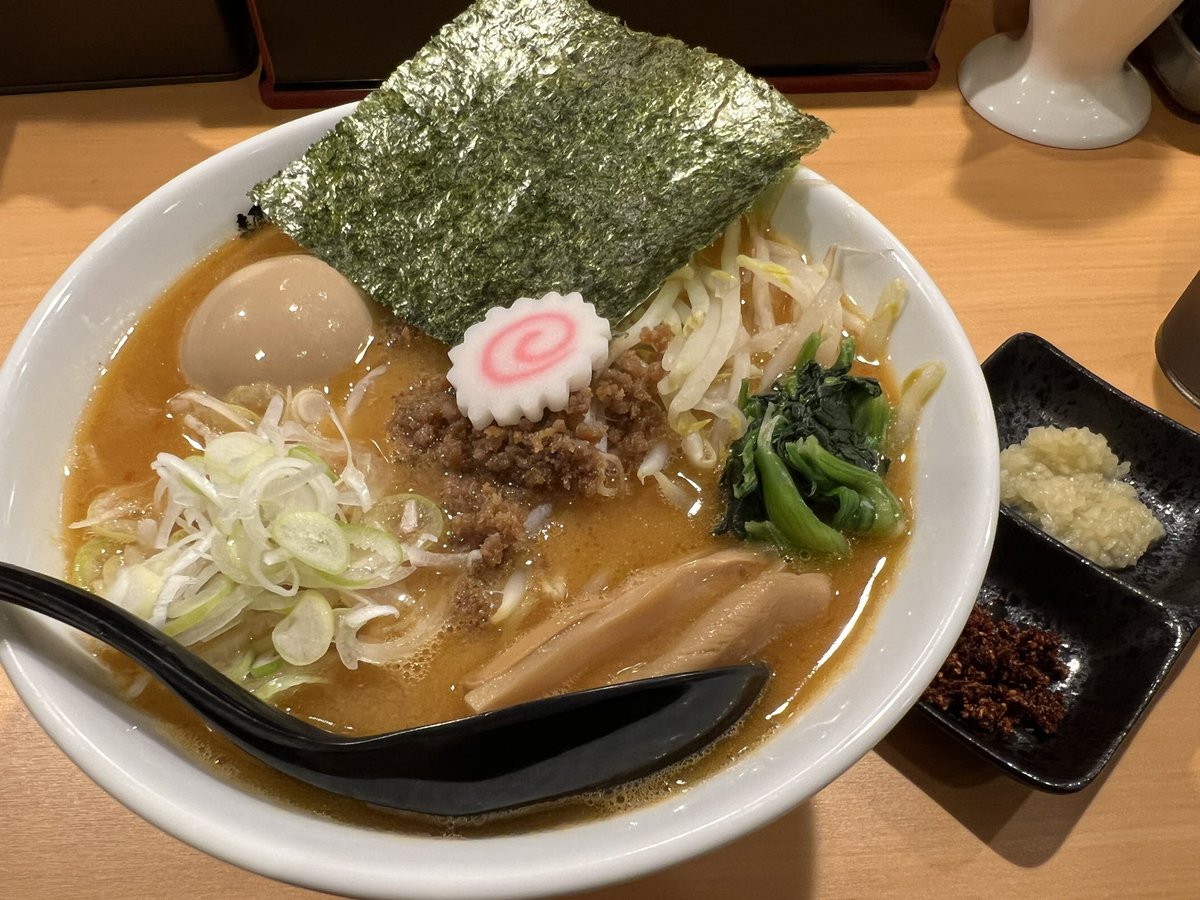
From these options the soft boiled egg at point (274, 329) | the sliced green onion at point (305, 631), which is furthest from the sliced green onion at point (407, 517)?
the soft boiled egg at point (274, 329)

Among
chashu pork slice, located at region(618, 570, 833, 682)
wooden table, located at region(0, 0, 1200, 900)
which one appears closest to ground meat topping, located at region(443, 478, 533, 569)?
chashu pork slice, located at region(618, 570, 833, 682)

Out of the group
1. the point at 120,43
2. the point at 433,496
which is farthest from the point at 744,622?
the point at 120,43

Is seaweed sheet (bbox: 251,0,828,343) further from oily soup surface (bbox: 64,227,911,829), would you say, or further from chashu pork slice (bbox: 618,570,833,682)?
chashu pork slice (bbox: 618,570,833,682)

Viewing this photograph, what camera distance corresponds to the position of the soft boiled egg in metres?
1.38

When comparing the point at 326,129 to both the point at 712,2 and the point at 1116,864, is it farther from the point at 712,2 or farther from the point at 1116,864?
the point at 1116,864

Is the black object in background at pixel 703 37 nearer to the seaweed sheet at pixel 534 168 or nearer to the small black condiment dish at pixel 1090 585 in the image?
the seaweed sheet at pixel 534 168

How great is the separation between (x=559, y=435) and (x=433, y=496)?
0.74ft

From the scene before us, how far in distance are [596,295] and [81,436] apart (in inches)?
32.7

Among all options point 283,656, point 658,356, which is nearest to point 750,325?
point 658,356

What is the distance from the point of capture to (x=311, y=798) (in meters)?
1.00

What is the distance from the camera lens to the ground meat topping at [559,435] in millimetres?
1274

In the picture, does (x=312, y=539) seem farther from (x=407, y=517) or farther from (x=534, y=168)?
(x=534, y=168)

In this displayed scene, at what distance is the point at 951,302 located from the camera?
6.18ft

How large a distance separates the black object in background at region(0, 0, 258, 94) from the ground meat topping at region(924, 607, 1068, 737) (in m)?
2.12
